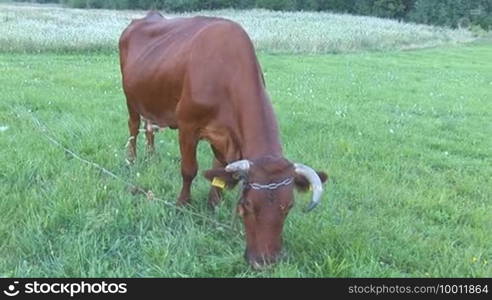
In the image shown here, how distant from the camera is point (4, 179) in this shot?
5.28 metres

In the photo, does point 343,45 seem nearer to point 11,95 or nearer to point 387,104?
point 387,104

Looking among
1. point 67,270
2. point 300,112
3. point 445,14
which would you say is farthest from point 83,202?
point 445,14

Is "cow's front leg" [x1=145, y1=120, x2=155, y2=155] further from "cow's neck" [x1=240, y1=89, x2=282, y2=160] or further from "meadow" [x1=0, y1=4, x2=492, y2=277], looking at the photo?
"cow's neck" [x1=240, y1=89, x2=282, y2=160]

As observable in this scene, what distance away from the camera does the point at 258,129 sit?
4.12 meters

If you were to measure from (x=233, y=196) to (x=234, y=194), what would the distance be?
0.10 feet

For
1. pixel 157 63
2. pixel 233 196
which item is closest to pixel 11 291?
pixel 233 196

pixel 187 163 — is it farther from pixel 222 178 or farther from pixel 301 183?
pixel 301 183

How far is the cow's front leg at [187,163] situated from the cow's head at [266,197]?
1.22 m

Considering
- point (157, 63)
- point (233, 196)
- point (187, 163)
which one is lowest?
point (233, 196)

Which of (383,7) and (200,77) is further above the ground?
(200,77)

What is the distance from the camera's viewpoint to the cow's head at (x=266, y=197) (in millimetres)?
3598

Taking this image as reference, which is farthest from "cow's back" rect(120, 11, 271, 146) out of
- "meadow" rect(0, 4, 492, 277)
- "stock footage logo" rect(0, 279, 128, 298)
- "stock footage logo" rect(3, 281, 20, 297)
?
"stock footage logo" rect(3, 281, 20, 297)

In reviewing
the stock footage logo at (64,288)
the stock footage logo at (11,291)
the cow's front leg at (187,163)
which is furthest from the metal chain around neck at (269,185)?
the stock footage logo at (11,291)

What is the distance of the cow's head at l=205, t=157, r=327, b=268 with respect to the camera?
360 cm
